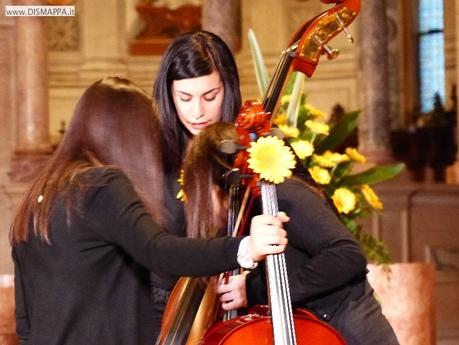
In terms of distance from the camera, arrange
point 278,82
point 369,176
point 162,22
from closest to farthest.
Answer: point 278,82 → point 369,176 → point 162,22

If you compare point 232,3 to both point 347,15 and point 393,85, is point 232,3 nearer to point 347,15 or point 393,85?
point 393,85

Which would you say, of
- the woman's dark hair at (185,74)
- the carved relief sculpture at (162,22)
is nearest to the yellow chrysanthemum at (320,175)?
the woman's dark hair at (185,74)

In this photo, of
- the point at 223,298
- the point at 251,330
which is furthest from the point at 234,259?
the point at 223,298

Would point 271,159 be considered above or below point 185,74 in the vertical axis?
below

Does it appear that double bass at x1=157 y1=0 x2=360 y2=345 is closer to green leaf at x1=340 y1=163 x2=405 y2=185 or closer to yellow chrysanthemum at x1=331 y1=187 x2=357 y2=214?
yellow chrysanthemum at x1=331 y1=187 x2=357 y2=214

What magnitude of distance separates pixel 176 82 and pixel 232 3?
208 inches

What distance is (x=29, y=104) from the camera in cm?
860

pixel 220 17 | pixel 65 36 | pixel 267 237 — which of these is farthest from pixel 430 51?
pixel 267 237

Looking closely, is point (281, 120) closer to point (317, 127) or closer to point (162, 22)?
point (317, 127)

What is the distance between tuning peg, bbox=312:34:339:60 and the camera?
302cm

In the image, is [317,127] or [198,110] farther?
[317,127]

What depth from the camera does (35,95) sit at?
8.62m

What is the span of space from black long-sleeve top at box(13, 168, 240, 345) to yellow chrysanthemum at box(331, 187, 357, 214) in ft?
5.84

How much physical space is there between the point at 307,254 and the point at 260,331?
1.26 ft
